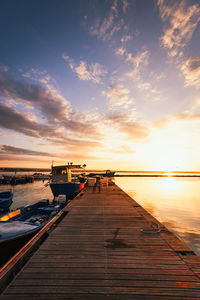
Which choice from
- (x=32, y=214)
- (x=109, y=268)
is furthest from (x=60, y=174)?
(x=109, y=268)

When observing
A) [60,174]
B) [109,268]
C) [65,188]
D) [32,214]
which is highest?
[60,174]

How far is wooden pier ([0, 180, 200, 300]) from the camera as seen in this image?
3137 mm

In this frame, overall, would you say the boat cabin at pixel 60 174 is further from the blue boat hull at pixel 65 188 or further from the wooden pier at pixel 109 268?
the wooden pier at pixel 109 268

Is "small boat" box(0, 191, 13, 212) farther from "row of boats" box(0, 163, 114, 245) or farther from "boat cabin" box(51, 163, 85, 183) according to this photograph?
"boat cabin" box(51, 163, 85, 183)

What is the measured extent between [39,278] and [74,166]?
2442 cm

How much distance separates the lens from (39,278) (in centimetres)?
353

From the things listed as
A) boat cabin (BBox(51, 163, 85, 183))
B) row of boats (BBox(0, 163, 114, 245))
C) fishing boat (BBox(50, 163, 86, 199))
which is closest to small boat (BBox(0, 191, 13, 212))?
row of boats (BBox(0, 163, 114, 245))

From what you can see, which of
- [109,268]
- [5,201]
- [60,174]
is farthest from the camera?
[60,174]

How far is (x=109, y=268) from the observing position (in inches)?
155

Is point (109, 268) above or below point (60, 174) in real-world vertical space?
below

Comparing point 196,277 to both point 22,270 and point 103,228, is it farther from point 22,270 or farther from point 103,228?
point 22,270

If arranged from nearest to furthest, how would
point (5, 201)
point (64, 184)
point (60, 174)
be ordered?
point (5, 201) < point (64, 184) < point (60, 174)

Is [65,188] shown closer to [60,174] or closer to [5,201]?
[60,174]

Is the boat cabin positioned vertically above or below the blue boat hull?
above
